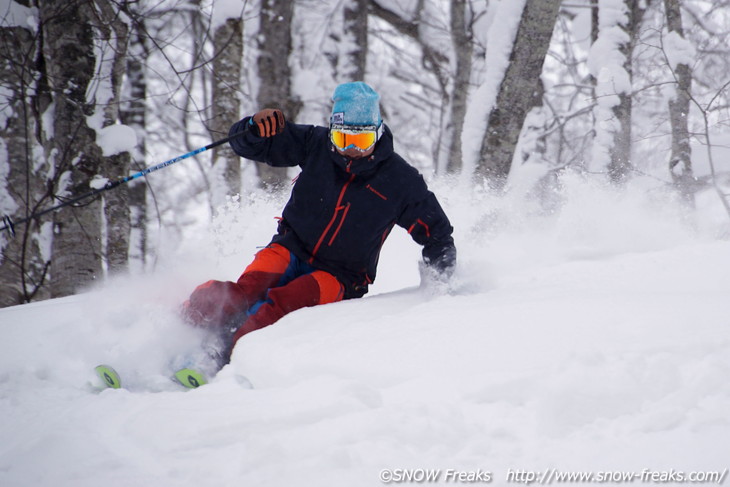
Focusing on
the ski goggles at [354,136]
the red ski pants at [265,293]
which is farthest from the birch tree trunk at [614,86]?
the red ski pants at [265,293]

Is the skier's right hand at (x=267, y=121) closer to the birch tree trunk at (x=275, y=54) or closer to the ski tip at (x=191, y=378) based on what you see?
the ski tip at (x=191, y=378)

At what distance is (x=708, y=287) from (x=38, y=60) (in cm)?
450

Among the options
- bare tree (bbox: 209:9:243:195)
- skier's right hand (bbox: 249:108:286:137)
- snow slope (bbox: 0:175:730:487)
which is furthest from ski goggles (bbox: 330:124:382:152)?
bare tree (bbox: 209:9:243:195)

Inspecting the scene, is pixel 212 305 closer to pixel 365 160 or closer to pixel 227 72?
pixel 365 160

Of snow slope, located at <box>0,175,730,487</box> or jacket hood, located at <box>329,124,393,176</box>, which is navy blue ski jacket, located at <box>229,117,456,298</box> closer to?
jacket hood, located at <box>329,124,393,176</box>

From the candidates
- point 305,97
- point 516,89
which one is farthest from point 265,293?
point 305,97

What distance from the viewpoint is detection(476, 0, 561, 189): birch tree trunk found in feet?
14.2

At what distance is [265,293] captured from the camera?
294cm

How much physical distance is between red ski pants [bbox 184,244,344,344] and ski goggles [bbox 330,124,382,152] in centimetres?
72

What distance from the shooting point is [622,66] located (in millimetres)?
6578

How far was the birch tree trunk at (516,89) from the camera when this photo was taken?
432 centimetres

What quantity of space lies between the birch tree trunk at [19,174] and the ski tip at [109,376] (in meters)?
2.07

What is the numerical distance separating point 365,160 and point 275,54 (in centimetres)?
483

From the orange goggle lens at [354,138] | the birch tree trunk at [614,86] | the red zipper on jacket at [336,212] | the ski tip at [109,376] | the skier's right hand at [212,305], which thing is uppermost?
the birch tree trunk at [614,86]
